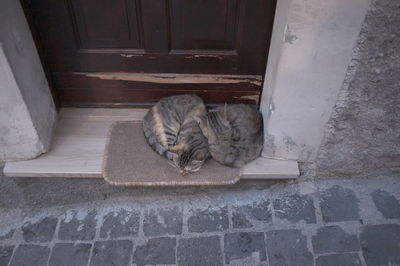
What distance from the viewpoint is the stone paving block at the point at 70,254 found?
2.04 meters

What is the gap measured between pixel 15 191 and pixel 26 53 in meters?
0.88

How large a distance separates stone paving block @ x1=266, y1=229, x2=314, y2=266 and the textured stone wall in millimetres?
437

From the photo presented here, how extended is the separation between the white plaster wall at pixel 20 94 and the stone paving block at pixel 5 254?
53cm

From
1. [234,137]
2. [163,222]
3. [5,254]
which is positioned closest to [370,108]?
[234,137]

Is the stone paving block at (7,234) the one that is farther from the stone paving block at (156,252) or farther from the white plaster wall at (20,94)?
the stone paving block at (156,252)

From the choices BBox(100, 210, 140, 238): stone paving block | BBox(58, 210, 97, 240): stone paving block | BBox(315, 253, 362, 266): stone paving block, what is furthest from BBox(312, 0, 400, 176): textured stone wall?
BBox(58, 210, 97, 240): stone paving block

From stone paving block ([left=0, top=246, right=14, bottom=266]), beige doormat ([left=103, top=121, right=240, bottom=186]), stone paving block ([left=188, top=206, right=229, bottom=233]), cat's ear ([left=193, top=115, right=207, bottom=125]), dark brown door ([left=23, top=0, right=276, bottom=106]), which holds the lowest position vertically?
stone paving block ([left=0, top=246, right=14, bottom=266])

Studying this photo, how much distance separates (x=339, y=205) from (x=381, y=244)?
1.03 ft

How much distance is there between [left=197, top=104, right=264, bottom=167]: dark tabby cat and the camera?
2199 mm

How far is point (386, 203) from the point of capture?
227 centimetres

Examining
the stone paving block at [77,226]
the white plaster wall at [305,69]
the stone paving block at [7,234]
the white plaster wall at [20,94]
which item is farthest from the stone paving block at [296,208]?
the stone paving block at [7,234]

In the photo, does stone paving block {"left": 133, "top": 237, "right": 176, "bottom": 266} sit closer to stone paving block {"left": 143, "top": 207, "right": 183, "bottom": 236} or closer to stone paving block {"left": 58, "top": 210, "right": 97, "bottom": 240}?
stone paving block {"left": 143, "top": 207, "right": 183, "bottom": 236}

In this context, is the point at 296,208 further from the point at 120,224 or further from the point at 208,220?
the point at 120,224

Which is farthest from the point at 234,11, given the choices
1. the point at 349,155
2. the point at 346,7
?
the point at 349,155
